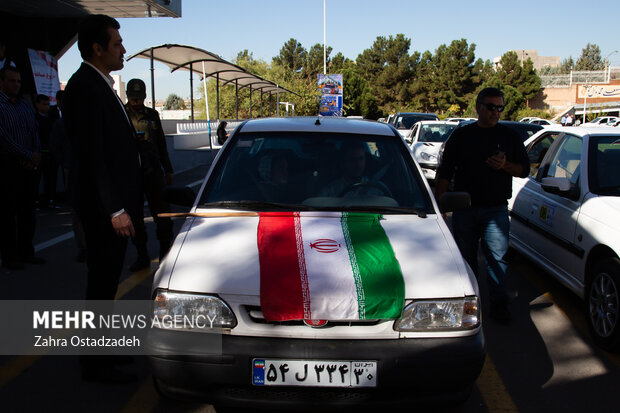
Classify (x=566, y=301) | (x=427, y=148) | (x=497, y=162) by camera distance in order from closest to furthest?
(x=497, y=162) → (x=566, y=301) → (x=427, y=148)

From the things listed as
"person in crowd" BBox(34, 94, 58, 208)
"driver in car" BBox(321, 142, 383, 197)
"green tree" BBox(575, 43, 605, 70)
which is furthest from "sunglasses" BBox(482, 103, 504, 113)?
"green tree" BBox(575, 43, 605, 70)

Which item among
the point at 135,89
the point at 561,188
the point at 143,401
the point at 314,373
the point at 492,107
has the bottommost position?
the point at 143,401

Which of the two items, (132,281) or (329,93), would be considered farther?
(329,93)

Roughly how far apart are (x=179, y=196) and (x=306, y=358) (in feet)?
5.25

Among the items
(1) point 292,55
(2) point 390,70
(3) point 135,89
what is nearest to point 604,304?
(3) point 135,89

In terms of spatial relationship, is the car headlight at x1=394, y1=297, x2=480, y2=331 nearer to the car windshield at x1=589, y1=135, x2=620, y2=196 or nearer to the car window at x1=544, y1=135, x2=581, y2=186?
the car windshield at x1=589, y1=135, x2=620, y2=196

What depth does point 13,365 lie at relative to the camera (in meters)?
3.51

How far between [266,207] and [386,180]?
0.88 m

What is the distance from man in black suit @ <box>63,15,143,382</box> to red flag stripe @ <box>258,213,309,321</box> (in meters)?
0.82

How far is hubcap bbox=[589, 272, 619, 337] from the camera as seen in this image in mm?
3791

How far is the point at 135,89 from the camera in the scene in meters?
5.67

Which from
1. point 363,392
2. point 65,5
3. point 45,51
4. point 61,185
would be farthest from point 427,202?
point 45,51

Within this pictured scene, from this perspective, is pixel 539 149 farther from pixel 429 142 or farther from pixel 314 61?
pixel 314 61

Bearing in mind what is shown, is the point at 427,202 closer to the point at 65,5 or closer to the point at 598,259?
the point at 598,259
